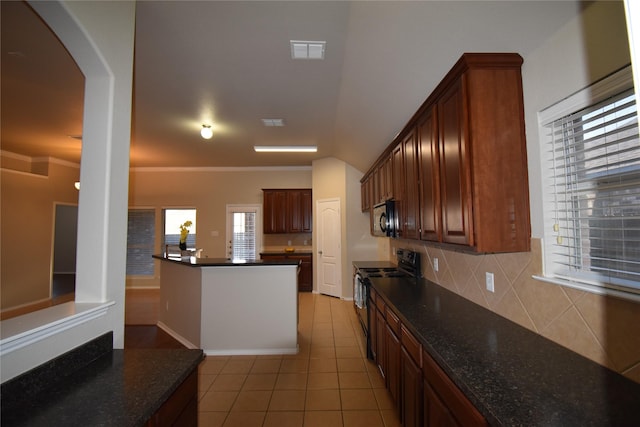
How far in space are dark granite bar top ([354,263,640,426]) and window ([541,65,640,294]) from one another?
1.17ft

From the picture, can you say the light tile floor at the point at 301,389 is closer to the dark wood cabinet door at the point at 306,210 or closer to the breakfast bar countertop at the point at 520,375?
the breakfast bar countertop at the point at 520,375

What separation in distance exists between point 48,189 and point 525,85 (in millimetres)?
8009

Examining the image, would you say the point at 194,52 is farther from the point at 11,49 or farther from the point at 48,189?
the point at 48,189

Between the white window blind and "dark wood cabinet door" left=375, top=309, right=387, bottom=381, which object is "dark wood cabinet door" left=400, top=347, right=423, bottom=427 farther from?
the white window blind

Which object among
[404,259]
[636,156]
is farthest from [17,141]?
[636,156]

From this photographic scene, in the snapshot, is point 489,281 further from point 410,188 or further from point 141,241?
point 141,241

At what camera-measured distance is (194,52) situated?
245 cm

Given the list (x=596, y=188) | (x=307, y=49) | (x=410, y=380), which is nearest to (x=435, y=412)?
(x=410, y=380)

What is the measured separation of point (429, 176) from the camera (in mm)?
2127

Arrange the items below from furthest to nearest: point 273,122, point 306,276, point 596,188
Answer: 1. point 306,276
2. point 273,122
3. point 596,188

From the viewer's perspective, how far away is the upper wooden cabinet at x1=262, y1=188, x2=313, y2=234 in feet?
21.8

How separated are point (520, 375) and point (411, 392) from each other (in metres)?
0.78

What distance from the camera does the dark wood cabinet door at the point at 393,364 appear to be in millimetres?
1976

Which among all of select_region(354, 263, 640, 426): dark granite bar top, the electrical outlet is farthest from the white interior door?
select_region(354, 263, 640, 426): dark granite bar top
